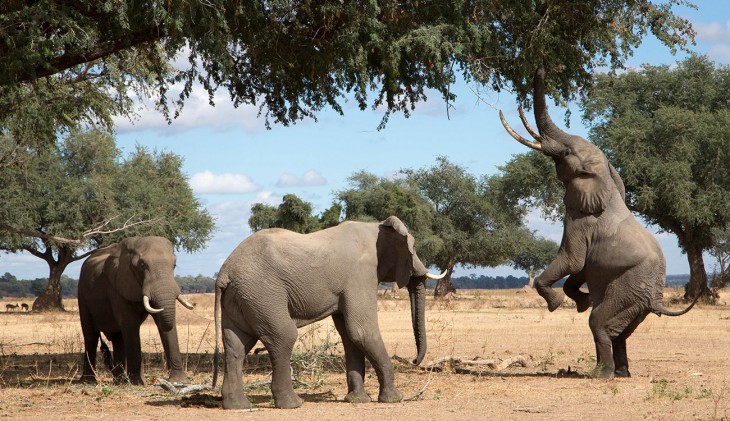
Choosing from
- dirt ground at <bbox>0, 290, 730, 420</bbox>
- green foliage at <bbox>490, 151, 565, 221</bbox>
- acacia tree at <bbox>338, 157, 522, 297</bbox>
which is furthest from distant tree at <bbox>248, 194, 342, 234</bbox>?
dirt ground at <bbox>0, 290, 730, 420</bbox>

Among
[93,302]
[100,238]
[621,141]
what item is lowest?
[93,302]

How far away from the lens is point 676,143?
125 ft

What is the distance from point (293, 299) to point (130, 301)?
4353 millimetres

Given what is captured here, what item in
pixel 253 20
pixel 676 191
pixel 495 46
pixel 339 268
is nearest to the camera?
pixel 339 268

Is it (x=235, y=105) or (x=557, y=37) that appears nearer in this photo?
(x=557, y=37)

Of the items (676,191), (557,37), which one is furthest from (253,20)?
(676,191)

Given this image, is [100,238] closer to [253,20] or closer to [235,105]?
[235,105]

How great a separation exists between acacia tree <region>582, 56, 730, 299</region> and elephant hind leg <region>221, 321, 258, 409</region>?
27.1m

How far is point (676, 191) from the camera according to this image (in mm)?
36812

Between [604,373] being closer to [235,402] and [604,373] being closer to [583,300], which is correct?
[583,300]

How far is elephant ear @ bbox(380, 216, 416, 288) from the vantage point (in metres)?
10.8

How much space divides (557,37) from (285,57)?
12.5 feet

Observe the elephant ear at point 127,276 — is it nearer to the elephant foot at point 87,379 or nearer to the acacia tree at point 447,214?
the elephant foot at point 87,379

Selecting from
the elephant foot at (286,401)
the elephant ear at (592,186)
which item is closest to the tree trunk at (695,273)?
the elephant ear at (592,186)
